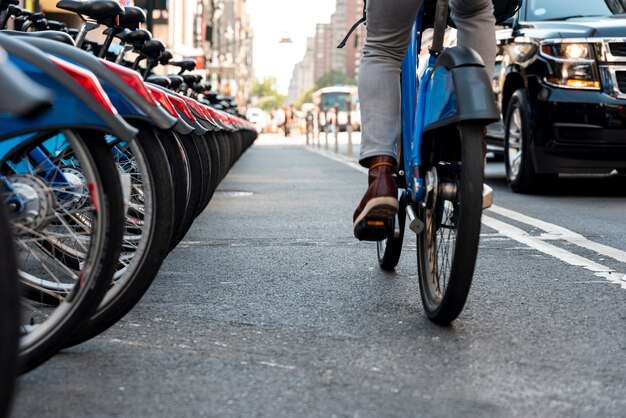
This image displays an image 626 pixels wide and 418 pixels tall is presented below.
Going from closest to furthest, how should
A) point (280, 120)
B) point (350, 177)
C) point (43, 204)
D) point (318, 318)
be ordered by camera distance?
point (43, 204), point (318, 318), point (350, 177), point (280, 120)

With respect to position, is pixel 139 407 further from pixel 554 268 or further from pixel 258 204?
pixel 258 204

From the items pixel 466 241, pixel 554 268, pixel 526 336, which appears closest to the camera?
pixel 466 241

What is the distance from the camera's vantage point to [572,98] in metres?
9.64

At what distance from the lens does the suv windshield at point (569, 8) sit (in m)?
10.7

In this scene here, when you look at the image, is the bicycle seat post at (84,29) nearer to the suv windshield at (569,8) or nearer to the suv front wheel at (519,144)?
the suv front wheel at (519,144)

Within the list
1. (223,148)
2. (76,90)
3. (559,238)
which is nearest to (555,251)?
(559,238)

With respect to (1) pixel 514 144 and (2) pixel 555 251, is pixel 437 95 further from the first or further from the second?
(1) pixel 514 144

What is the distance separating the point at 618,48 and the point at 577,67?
359mm

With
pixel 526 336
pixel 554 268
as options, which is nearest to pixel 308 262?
pixel 554 268

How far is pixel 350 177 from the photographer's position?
14.6m

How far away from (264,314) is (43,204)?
1.20 m

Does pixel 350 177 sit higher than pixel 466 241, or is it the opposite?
pixel 466 241

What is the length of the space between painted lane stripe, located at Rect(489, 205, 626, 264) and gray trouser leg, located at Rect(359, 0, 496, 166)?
1841 mm

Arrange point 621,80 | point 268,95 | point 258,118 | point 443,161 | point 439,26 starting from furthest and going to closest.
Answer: point 268,95 < point 258,118 < point 621,80 < point 439,26 < point 443,161
